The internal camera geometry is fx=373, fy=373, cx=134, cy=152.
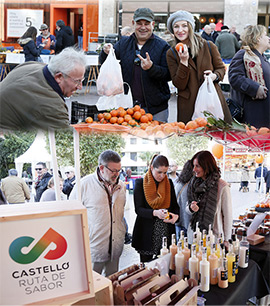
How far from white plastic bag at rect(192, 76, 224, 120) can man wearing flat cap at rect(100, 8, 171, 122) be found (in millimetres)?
232

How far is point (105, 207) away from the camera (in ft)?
7.16

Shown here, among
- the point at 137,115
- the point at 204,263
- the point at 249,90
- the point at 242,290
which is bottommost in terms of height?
the point at 242,290

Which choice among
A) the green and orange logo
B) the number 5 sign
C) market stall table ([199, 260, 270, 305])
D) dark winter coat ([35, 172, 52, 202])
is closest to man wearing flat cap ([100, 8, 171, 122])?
the number 5 sign

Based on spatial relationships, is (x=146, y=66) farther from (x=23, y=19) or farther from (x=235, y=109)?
(x=23, y=19)

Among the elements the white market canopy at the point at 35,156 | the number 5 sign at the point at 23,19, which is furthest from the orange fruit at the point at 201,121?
the number 5 sign at the point at 23,19

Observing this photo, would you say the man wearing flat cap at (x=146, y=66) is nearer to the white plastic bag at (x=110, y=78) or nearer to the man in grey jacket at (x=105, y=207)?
the white plastic bag at (x=110, y=78)

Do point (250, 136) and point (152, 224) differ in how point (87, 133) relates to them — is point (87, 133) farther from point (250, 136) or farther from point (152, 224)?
point (250, 136)

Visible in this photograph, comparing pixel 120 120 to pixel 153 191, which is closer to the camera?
pixel 120 120

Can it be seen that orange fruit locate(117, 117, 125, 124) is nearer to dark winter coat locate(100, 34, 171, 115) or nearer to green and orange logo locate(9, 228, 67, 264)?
dark winter coat locate(100, 34, 171, 115)

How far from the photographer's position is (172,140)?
2266 millimetres

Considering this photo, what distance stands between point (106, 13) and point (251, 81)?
114cm

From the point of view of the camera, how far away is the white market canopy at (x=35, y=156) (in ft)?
6.15

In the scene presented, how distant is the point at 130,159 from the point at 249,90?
3.28 feet

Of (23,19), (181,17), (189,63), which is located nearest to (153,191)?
(189,63)
